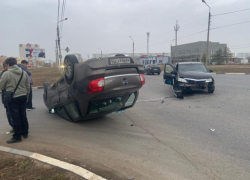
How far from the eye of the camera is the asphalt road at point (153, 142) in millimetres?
3262

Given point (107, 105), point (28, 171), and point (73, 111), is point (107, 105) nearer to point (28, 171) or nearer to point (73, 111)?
point (73, 111)

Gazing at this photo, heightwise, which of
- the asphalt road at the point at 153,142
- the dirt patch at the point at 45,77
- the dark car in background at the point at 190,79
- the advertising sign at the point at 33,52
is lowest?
the asphalt road at the point at 153,142

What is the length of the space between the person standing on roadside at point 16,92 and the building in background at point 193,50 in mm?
72942

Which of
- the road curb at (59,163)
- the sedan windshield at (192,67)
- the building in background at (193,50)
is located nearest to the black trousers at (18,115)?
the road curb at (59,163)

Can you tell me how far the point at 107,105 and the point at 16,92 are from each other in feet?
6.81

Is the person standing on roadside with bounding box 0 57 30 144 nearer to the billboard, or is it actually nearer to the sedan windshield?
the sedan windshield

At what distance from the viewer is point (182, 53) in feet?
281

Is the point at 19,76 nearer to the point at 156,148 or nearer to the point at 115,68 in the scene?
the point at 115,68

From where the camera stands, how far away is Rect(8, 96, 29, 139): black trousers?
4.32 metres

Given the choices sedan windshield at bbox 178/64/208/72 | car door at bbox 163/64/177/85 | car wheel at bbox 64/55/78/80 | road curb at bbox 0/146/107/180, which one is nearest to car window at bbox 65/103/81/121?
car wheel at bbox 64/55/78/80

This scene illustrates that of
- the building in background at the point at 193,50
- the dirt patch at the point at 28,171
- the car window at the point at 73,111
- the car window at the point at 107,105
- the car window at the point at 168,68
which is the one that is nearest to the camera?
the dirt patch at the point at 28,171

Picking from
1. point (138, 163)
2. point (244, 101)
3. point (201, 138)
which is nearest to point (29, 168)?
point (138, 163)

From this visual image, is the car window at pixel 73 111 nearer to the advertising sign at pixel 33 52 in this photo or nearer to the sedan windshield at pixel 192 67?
the sedan windshield at pixel 192 67

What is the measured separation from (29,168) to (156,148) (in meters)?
2.26
